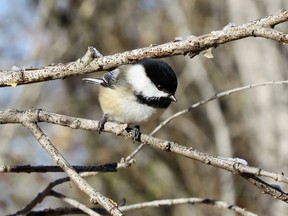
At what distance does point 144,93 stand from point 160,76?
9 cm

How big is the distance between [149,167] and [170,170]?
20 cm

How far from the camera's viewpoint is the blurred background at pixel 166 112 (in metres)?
4.45

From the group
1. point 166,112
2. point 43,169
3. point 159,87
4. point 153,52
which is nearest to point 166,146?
point 153,52

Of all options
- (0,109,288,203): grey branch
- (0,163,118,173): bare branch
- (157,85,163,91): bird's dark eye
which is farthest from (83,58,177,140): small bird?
(0,109,288,203): grey branch

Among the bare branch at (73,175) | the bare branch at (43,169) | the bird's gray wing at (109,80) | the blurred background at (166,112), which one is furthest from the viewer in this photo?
the blurred background at (166,112)

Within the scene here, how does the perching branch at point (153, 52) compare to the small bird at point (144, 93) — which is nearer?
the perching branch at point (153, 52)

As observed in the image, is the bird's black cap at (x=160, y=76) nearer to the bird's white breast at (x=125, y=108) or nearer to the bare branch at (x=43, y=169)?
the bird's white breast at (x=125, y=108)

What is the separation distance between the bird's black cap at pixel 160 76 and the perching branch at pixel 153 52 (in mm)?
850

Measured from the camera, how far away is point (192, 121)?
549 centimetres

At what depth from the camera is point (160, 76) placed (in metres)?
2.05

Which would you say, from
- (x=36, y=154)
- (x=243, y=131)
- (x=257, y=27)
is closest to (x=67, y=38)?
(x=36, y=154)

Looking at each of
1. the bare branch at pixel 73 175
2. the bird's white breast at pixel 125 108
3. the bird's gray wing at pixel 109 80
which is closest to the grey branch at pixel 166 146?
the bare branch at pixel 73 175

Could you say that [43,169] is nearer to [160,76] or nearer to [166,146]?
[166,146]

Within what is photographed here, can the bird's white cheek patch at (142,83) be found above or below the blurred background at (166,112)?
below
